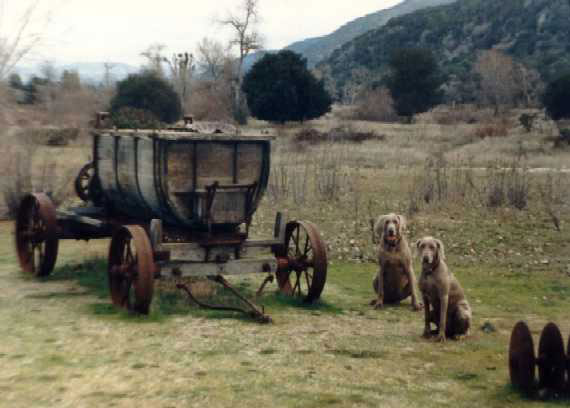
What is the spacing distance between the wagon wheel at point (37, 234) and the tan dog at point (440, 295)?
15.3 feet

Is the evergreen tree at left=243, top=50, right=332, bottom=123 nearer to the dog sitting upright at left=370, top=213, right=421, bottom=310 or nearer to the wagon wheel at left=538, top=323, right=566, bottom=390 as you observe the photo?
the dog sitting upright at left=370, top=213, right=421, bottom=310

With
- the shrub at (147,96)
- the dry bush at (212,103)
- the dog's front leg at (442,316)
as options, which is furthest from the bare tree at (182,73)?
the dog's front leg at (442,316)

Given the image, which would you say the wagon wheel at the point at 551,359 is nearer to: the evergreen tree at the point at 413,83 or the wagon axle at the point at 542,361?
the wagon axle at the point at 542,361

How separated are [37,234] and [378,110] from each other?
43.5 meters

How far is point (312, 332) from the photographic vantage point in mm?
7926

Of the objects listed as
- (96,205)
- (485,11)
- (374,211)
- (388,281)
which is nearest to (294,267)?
(388,281)

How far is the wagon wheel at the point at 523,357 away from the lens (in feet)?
19.3

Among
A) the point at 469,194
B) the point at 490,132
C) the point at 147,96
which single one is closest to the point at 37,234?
the point at 469,194

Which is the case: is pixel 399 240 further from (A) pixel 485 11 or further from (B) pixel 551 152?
(A) pixel 485 11

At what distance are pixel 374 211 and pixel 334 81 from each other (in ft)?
286

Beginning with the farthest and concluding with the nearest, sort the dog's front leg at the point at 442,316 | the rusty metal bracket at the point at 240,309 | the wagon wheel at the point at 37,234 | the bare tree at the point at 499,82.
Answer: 1. the bare tree at the point at 499,82
2. the wagon wheel at the point at 37,234
3. the rusty metal bracket at the point at 240,309
4. the dog's front leg at the point at 442,316

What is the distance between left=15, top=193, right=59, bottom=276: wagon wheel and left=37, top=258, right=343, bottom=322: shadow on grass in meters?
0.30

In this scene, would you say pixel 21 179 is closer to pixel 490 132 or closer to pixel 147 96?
pixel 147 96

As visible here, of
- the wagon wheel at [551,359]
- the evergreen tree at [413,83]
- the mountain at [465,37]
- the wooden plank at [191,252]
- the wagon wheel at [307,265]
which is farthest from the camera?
the mountain at [465,37]
